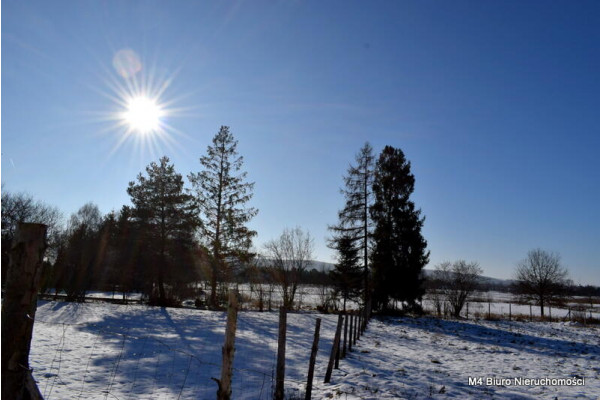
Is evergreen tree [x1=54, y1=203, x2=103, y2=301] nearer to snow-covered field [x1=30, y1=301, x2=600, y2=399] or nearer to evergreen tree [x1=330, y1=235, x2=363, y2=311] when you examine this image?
Answer: snow-covered field [x1=30, y1=301, x2=600, y2=399]

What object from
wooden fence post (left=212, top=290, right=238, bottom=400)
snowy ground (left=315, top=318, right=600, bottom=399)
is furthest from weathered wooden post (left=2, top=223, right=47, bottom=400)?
A: snowy ground (left=315, top=318, right=600, bottom=399)

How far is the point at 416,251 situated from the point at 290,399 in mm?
23476

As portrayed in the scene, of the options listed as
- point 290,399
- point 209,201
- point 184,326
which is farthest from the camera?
point 209,201

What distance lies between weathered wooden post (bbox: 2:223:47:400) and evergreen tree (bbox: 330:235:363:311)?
2654 cm

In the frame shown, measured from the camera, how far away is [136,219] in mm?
30141

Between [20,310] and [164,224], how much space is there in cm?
2605

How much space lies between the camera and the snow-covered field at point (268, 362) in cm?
755

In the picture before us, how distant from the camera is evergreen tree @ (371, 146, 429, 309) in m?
27.6

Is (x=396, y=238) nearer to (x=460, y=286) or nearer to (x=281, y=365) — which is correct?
(x=460, y=286)

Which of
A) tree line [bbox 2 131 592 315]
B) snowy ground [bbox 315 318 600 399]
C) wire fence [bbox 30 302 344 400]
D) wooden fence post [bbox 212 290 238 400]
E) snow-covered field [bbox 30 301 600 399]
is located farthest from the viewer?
tree line [bbox 2 131 592 315]

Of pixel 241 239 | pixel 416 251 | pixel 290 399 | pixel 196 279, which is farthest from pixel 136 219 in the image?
pixel 290 399

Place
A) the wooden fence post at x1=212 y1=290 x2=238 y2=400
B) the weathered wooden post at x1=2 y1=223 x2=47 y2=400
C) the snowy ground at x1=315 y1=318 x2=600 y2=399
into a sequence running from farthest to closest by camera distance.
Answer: the snowy ground at x1=315 y1=318 x2=600 y2=399 → the wooden fence post at x1=212 y1=290 x2=238 y2=400 → the weathered wooden post at x1=2 y1=223 x2=47 y2=400

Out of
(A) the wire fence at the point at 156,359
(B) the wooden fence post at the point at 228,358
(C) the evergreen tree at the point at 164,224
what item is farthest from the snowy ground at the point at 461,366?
(C) the evergreen tree at the point at 164,224

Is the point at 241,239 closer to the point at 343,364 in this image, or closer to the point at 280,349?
the point at 343,364
